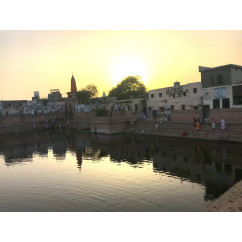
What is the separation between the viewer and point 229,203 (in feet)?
31.2

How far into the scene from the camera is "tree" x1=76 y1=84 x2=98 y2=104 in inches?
3103

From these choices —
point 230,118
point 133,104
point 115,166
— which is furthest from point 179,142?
point 133,104

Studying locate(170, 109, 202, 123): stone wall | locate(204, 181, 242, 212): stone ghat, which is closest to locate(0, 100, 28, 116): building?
locate(170, 109, 202, 123): stone wall

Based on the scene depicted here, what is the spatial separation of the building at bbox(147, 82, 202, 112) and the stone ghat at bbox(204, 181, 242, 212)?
79.0 ft

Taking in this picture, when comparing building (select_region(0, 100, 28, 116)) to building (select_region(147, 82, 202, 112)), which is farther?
building (select_region(0, 100, 28, 116))

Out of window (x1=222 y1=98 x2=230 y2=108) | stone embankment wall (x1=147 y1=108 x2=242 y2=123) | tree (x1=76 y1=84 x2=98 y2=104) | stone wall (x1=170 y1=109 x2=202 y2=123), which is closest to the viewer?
stone embankment wall (x1=147 y1=108 x2=242 y2=123)

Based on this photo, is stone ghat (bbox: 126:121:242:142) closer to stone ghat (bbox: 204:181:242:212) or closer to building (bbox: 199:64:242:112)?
building (bbox: 199:64:242:112)

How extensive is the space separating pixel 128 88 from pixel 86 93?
1599cm

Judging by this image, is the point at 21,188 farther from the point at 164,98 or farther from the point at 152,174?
the point at 164,98

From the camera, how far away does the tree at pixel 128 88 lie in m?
69.6

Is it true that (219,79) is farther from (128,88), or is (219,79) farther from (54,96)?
(54,96)

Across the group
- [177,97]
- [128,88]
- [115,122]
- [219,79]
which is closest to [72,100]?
[128,88]

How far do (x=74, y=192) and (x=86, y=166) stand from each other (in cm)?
598

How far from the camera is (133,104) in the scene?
45.6 m
